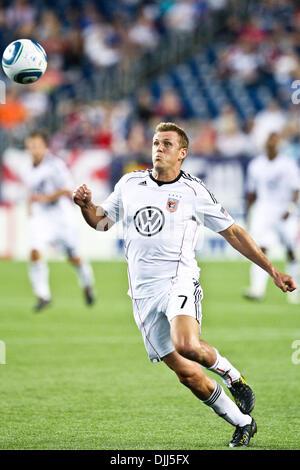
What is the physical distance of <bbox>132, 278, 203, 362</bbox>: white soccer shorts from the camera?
6031 mm

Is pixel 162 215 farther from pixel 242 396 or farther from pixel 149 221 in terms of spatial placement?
pixel 242 396

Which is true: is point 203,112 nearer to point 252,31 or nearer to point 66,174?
point 252,31

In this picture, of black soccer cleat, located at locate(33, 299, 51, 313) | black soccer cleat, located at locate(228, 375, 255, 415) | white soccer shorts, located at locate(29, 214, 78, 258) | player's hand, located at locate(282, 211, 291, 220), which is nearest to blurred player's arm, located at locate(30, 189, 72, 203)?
white soccer shorts, located at locate(29, 214, 78, 258)

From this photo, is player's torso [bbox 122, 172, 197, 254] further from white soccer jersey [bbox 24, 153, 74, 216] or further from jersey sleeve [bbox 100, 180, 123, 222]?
white soccer jersey [bbox 24, 153, 74, 216]

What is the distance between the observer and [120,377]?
864 cm

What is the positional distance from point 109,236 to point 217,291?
17.1 feet

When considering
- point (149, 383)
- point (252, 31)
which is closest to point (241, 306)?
point (149, 383)

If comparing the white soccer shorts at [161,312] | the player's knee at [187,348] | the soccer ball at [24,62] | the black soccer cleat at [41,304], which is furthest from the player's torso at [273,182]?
the player's knee at [187,348]

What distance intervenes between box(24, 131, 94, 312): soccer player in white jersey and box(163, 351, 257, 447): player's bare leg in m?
7.39

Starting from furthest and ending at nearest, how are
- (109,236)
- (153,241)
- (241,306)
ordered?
(109,236)
(241,306)
(153,241)

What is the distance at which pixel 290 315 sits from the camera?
12688 mm

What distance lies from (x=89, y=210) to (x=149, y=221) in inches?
17.1

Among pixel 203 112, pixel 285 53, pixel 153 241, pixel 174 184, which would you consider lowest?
pixel 153 241

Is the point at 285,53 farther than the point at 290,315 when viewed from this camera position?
Yes
